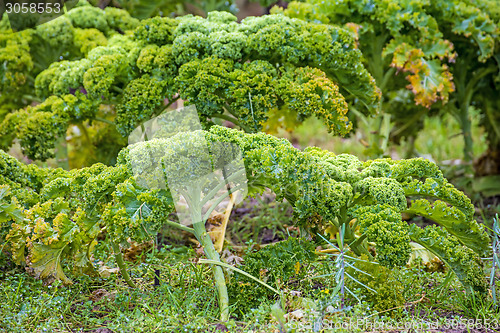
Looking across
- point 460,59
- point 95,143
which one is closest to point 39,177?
point 95,143

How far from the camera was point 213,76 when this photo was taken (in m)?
Answer: 3.13

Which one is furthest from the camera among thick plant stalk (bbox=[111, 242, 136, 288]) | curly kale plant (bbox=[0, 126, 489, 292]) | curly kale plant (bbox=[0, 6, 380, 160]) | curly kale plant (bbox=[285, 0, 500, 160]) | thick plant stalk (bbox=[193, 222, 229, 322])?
curly kale plant (bbox=[285, 0, 500, 160])

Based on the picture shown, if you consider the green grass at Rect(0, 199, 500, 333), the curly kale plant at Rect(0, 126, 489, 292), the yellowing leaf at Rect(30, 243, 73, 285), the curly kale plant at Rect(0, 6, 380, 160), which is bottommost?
the green grass at Rect(0, 199, 500, 333)

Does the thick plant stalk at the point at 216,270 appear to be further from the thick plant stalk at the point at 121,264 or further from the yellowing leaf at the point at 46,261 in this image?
the yellowing leaf at the point at 46,261

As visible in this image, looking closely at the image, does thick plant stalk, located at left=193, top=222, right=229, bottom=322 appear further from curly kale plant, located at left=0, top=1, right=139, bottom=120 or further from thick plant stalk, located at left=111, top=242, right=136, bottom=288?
curly kale plant, located at left=0, top=1, right=139, bottom=120

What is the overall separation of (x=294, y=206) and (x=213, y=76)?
3.16ft

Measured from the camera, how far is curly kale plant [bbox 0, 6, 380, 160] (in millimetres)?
3160

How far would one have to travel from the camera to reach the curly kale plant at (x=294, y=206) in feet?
7.97

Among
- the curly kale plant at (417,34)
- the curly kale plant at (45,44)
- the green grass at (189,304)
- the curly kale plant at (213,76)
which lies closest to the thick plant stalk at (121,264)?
the green grass at (189,304)

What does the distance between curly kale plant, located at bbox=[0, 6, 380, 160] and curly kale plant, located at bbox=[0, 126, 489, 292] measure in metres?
0.49

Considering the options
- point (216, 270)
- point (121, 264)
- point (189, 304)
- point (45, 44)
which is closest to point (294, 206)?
point (216, 270)

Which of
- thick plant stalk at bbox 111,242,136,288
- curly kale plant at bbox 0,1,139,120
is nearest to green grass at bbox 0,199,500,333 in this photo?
thick plant stalk at bbox 111,242,136,288

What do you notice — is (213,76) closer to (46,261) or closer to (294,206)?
(294,206)

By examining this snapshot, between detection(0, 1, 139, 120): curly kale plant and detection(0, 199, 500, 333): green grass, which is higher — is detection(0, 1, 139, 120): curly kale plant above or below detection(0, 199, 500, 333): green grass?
above
